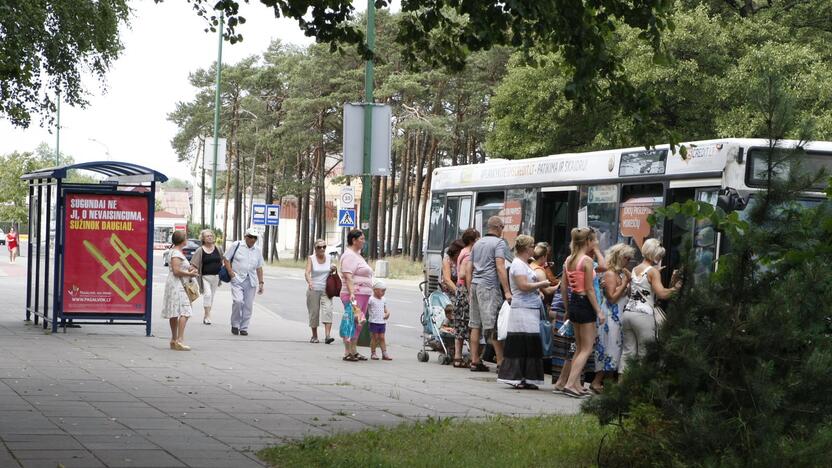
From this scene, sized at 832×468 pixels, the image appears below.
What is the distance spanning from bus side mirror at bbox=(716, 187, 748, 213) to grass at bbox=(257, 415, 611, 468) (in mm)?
3927

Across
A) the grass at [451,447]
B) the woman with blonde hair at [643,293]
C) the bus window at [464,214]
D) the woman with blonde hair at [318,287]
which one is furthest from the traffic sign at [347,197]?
the grass at [451,447]

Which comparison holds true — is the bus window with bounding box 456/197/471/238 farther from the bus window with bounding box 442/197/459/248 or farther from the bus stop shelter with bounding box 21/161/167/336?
the bus stop shelter with bounding box 21/161/167/336

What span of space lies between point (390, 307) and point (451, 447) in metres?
23.2

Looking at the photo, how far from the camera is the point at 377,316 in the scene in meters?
16.1

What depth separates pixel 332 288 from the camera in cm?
1786

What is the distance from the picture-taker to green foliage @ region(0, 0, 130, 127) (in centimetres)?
1786

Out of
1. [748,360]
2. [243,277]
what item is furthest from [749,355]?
[243,277]

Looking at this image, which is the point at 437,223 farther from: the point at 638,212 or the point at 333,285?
the point at 638,212

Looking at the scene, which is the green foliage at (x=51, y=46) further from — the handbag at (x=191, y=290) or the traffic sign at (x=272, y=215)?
the traffic sign at (x=272, y=215)

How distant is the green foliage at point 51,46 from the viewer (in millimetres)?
17859

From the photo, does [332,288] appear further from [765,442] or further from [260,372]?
[765,442]

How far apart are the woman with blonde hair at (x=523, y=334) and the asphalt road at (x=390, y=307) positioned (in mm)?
4199

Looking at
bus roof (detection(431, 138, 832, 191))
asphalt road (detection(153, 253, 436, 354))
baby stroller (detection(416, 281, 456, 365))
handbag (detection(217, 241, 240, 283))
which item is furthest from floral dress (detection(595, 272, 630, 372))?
handbag (detection(217, 241, 240, 283))

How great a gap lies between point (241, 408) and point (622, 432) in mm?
4398
